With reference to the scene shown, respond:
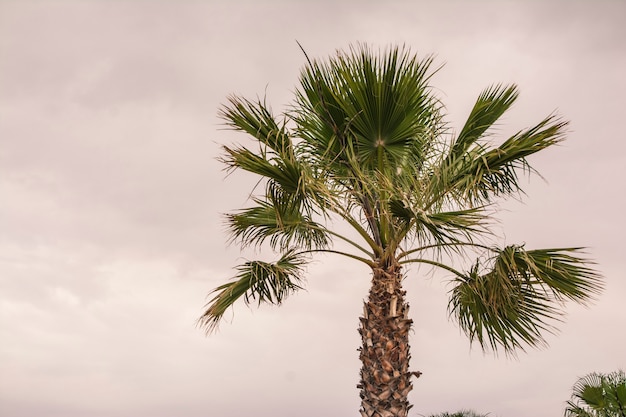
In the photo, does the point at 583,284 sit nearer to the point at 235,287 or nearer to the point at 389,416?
the point at 389,416

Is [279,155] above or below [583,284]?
above

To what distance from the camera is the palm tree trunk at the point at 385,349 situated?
7.80 metres

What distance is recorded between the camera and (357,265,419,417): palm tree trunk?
780cm

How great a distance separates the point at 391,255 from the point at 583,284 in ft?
8.00

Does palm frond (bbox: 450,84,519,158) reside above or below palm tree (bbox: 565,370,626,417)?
above

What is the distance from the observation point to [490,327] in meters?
8.55

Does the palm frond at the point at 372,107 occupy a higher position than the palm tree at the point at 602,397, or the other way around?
the palm frond at the point at 372,107

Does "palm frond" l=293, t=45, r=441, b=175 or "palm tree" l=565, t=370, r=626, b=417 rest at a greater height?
"palm frond" l=293, t=45, r=441, b=175

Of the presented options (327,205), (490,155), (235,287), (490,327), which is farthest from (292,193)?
(490,327)

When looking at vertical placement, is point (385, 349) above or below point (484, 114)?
below

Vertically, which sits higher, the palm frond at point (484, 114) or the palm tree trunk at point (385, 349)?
the palm frond at point (484, 114)

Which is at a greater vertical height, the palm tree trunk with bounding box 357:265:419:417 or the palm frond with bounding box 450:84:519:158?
the palm frond with bounding box 450:84:519:158

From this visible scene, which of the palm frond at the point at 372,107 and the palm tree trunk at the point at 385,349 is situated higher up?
the palm frond at the point at 372,107

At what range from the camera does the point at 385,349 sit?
26.0 feet
